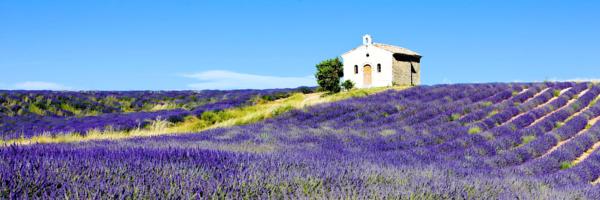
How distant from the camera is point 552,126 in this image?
49.4 feet

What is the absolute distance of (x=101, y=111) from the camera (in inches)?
1188

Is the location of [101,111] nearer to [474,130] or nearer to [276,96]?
[276,96]

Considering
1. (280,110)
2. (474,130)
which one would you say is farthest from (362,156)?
(280,110)

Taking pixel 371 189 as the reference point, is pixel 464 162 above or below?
below

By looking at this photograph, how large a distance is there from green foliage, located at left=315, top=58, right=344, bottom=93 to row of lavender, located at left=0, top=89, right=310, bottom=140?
2209 mm

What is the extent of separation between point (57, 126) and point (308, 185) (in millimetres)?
16998

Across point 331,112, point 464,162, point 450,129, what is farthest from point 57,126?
point 464,162

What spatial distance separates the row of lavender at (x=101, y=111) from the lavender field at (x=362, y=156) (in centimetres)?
58

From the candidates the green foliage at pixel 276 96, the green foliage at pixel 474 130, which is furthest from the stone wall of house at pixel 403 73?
the green foliage at pixel 474 130

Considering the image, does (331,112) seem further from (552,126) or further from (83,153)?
(83,153)

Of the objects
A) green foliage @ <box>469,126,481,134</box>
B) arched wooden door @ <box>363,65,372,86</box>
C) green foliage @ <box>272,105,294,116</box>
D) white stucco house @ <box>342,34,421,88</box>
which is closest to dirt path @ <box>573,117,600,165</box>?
green foliage @ <box>469,126,481,134</box>

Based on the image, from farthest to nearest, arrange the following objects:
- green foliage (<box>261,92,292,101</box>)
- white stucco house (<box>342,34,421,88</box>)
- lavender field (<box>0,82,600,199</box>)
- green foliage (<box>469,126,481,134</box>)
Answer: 1. white stucco house (<box>342,34,421,88</box>)
2. green foliage (<box>261,92,292,101</box>)
3. green foliage (<box>469,126,481,134</box>)
4. lavender field (<box>0,82,600,199</box>)

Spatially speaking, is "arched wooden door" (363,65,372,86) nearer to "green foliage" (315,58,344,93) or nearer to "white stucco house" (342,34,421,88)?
"white stucco house" (342,34,421,88)

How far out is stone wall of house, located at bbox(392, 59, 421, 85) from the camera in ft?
126
